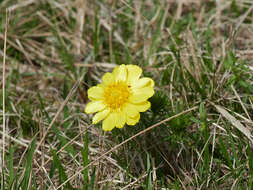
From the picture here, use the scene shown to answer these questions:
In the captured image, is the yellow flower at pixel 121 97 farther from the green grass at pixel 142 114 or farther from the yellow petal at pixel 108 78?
the green grass at pixel 142 114

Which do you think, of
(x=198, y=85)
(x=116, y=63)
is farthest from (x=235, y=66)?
(x=116, y=63)

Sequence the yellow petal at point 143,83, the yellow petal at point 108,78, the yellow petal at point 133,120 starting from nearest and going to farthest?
the yellow petal at point 133,120, the yellow petal at point 143,83, the yellow petal at point 108,78

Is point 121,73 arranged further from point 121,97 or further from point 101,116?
point 101,116

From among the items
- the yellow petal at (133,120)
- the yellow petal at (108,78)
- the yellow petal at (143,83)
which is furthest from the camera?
the yellow petal at (108,78)

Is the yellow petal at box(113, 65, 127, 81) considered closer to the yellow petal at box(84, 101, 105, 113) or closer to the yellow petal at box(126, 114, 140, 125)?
the yellow petal at box(84, 101, 105, 113)

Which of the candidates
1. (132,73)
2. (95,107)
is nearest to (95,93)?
(95,107)

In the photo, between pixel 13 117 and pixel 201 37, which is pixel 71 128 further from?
pixel 201 37

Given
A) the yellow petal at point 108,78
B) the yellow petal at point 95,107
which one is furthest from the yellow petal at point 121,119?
the yellow petal at point 108,78

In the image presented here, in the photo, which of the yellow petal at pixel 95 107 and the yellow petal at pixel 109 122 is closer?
the yellow petal at pixel 109 122
